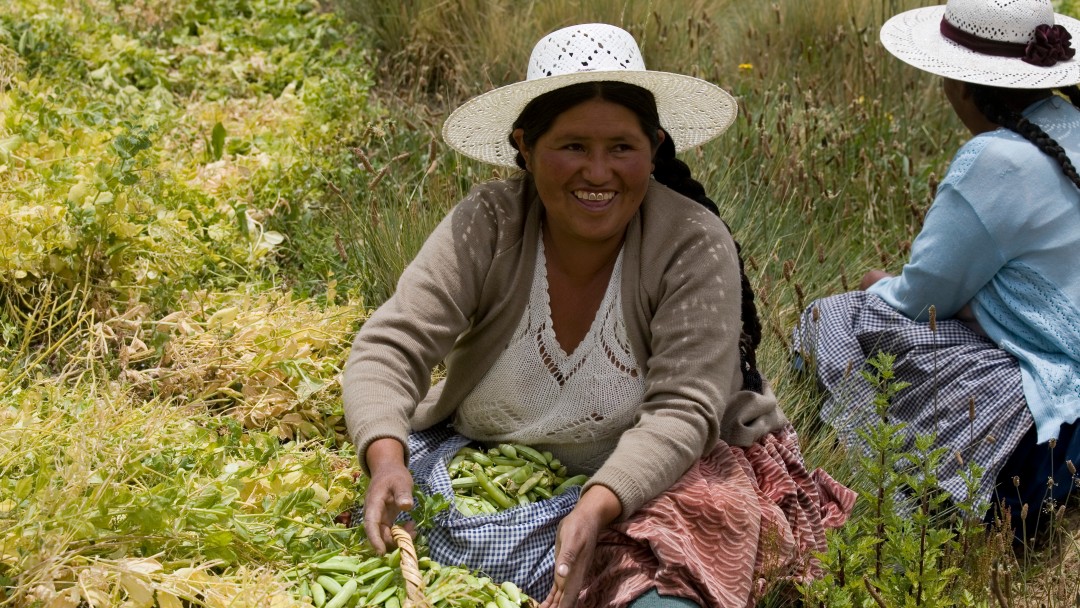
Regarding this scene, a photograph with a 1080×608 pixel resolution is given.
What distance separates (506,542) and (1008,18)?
7.48 ft

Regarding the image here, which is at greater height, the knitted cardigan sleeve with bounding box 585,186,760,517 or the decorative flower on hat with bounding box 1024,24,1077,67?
the decorative flower on hat with bounding box 1024,24,1077,67

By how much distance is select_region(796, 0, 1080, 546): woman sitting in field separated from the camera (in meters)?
3.52

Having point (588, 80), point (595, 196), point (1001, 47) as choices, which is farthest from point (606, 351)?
point (1001, 47)

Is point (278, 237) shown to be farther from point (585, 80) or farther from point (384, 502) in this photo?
point (384, 502)

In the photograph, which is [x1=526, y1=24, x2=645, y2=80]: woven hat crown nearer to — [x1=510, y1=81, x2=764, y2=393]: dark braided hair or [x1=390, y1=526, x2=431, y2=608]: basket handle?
[x1=510, y1=81, x2=764, y2=393]: dark braided hair

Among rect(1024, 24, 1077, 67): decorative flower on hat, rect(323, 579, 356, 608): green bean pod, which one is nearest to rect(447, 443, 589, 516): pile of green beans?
rect(323, 579, 356, 608): green bean pod

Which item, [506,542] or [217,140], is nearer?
[506,542]

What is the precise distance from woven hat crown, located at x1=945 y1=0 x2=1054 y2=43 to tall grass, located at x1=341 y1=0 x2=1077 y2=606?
92 cm

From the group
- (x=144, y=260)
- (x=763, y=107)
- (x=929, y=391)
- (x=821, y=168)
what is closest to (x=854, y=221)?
(x=821, y=168)

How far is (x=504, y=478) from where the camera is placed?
284cm

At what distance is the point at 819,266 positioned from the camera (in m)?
4.60

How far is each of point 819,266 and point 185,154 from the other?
247cm

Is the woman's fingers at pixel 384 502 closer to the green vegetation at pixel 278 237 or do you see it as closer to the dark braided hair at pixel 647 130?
the green vegetation at pixel 278 237

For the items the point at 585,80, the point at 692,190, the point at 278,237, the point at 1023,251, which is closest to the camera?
the point at 585,80
